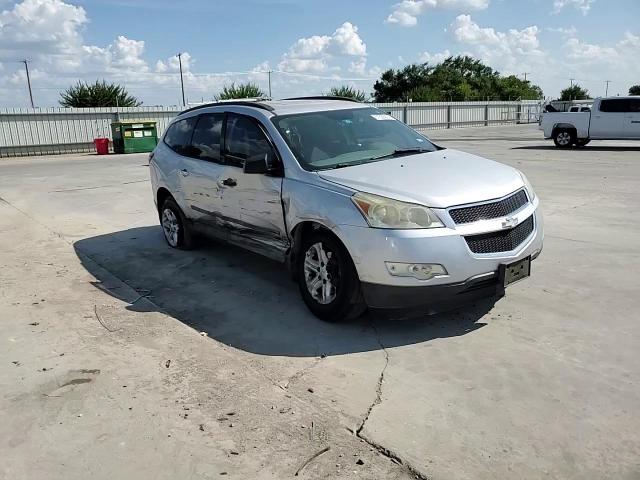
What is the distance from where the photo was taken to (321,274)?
4348 mm

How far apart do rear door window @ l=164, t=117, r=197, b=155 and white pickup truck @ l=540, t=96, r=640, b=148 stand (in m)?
17.0

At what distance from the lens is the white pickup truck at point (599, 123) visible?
1870cm

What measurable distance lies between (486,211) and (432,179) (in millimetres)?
Result: 484

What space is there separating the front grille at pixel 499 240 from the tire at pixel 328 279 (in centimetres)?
87

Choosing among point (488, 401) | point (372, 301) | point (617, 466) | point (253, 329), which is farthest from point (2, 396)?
point (617, 466)

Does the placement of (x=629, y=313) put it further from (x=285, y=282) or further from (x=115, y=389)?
(x=115, y=389)

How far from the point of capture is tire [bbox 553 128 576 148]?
1991 cm

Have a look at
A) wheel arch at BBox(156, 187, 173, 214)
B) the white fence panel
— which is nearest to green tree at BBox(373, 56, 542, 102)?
the white fence panel

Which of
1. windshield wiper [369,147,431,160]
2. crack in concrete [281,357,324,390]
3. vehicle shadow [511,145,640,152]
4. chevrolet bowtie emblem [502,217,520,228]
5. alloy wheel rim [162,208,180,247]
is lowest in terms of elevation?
crack in concrete [281,357,324,390]

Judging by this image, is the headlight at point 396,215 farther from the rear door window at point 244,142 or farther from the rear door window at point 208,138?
the rear door window at point 208,138

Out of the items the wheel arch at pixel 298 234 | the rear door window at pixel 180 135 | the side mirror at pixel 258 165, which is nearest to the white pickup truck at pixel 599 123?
the rear door window at pixel 180 135

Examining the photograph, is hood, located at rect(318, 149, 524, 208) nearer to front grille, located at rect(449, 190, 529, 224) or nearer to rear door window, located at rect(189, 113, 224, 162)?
front grille, located at rect(449, 190, 529, 224)

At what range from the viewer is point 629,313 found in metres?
4.40

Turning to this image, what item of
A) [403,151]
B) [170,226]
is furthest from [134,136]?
[403,151]
